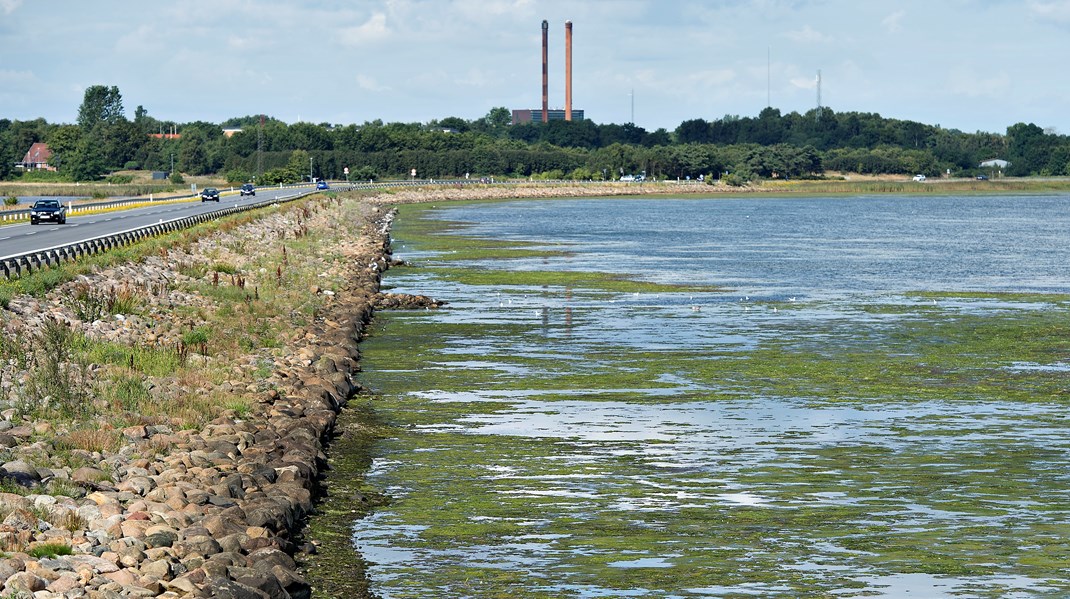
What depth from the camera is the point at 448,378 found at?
108 feet

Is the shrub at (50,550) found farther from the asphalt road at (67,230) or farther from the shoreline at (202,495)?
the asphalt road at (67,230)

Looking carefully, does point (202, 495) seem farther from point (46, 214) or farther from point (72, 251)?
point (46, 214)

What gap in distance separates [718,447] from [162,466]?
9.56m

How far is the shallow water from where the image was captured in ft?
57.8

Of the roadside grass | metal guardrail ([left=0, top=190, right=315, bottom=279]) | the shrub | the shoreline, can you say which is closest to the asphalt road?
metal guardrail ([left=0, top=190, right=315, bottom=279])

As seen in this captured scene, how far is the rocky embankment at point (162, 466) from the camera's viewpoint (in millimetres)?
15516

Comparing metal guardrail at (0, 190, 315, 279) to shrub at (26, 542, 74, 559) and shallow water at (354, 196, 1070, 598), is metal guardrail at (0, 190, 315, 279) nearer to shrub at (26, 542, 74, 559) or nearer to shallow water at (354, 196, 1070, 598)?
shallow water at (354, 196, 1070, 598)

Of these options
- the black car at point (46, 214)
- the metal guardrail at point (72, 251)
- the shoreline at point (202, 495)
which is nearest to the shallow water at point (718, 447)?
the shoreline at point (202, 495)

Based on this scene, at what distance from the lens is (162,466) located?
2038cm

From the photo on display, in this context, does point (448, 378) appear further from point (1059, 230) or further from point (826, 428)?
point (1059, 230)

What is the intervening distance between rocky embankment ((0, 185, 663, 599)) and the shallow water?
4.64 feet

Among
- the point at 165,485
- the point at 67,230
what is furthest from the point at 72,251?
the point at 165,485

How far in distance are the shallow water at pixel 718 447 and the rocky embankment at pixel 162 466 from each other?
1.41 meters

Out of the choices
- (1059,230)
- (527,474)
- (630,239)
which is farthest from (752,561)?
(1059,230)
